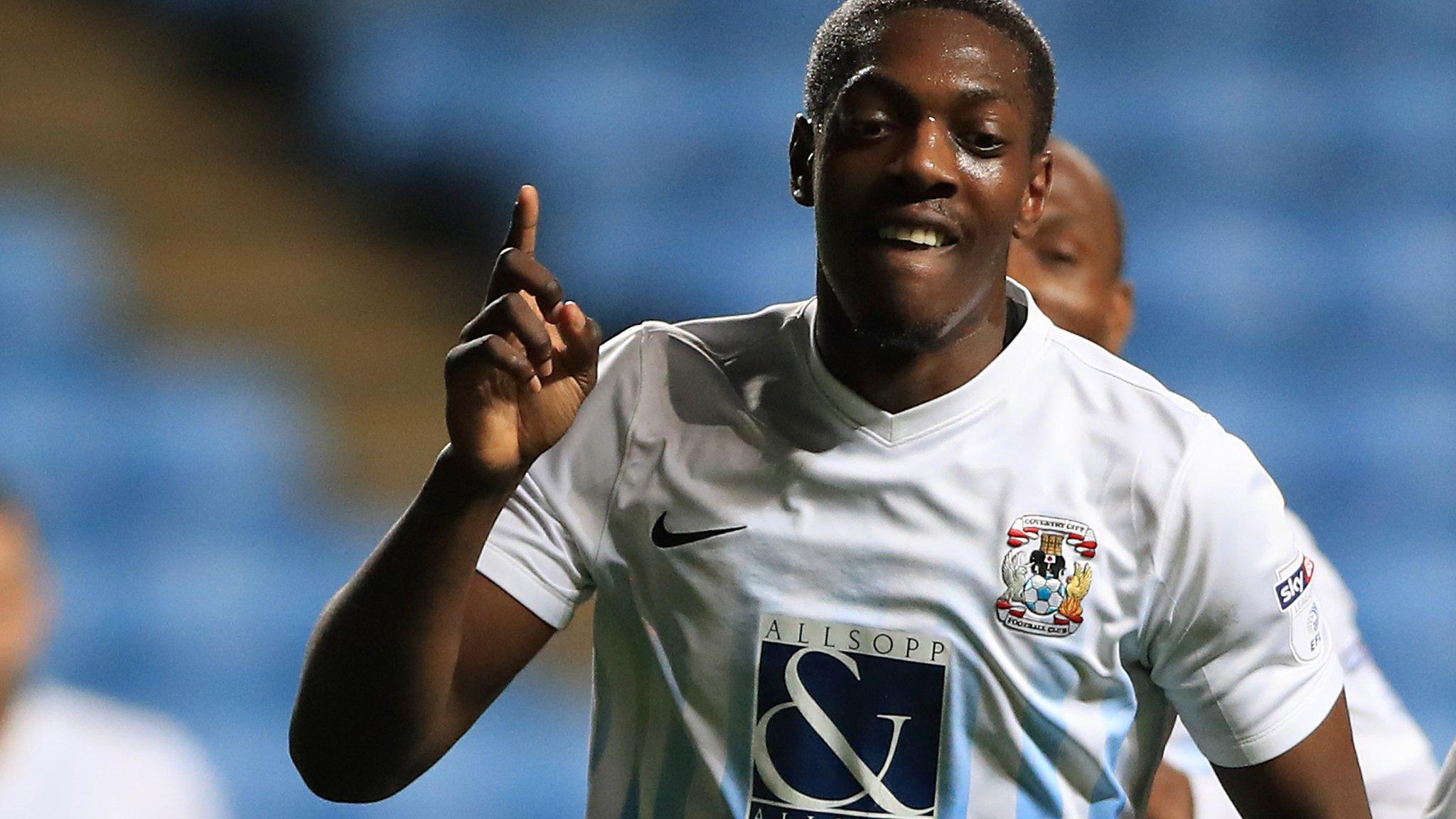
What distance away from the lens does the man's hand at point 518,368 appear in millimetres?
1594

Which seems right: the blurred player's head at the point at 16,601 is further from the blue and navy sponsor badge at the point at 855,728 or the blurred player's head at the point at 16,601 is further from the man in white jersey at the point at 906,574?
the blue and navy sponsor badge at the point at 855,728

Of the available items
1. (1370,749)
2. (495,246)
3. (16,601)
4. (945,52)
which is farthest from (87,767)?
(945,52)

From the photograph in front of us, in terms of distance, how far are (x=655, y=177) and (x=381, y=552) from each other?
3.50m

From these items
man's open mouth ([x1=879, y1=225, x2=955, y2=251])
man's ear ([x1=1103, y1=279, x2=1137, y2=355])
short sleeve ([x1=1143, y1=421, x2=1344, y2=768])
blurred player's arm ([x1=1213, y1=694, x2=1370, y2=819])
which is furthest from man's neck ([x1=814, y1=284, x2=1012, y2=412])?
man's ear ([x1=1103, y1=279, x2=1137, y2=355])

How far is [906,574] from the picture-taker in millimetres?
1753

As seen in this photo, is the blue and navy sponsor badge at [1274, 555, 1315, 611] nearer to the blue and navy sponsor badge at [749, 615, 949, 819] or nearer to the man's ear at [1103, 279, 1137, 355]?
the blue and navy sponsor badge at [749, 615, 949, 819]

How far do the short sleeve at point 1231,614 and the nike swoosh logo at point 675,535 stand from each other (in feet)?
1.27

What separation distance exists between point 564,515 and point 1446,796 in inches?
37.4

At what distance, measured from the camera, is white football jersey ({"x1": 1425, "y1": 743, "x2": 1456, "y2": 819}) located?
1990 millimetres

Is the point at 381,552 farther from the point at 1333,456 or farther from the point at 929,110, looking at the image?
the point at 1333,456

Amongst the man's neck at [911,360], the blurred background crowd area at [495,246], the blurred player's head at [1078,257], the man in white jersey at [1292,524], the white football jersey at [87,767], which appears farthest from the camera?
the blurred background crowd area at [495,246]

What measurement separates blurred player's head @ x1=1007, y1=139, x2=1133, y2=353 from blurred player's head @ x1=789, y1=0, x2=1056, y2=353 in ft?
3.27

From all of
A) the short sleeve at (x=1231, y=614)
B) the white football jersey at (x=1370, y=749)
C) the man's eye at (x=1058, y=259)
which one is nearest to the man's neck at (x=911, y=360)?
the short sleeve at (x=1231, y=614)

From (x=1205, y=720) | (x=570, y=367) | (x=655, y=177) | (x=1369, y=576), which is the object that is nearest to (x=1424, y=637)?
(x=1369, y=576)
